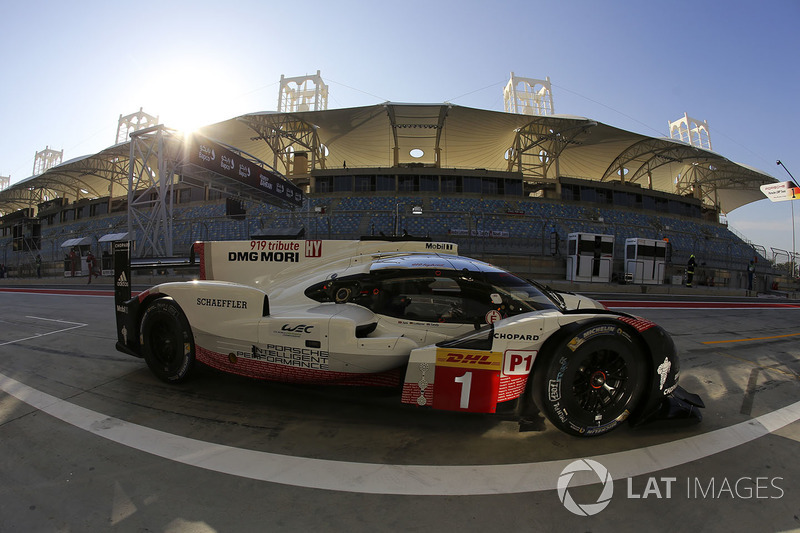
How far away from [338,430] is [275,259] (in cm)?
197

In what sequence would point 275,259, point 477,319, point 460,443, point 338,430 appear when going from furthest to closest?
1. point 275,259
2. point 477,319
3. point 338,430
4. point 460,443

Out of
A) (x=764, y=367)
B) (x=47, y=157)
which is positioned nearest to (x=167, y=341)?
(x=764, y=367)

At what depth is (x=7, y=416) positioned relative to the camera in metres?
2.37

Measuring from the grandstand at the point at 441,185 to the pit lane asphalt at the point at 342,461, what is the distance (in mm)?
14368

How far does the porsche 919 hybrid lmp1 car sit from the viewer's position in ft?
6.69

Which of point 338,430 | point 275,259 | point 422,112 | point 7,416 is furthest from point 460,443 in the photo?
point 422,112

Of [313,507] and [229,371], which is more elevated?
[229,371]

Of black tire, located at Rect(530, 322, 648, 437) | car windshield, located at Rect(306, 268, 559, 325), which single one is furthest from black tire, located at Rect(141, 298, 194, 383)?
black tire, located at Rect(530, 322, 648, 437)

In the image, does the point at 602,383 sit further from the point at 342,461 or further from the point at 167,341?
the point at 167,341

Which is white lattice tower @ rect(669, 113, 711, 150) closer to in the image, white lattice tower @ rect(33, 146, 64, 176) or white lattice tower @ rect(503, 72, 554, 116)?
white lattice tower @ rect(503, 72, 554, 116)

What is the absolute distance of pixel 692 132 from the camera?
205ft

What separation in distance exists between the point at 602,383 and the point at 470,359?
0.87 meters

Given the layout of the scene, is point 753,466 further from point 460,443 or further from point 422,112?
point 422,112

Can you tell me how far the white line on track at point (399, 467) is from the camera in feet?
5.33
